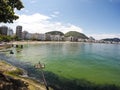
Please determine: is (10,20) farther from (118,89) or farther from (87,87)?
(118,89)

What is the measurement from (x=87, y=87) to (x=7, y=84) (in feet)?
45.5

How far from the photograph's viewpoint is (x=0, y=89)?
16812 mm

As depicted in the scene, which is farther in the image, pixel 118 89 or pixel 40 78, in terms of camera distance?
pixel 40 78

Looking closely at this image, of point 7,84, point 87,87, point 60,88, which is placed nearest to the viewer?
point 7,84

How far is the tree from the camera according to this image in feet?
57.8

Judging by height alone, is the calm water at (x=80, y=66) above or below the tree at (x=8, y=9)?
below

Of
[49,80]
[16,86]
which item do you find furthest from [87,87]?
[16,86]

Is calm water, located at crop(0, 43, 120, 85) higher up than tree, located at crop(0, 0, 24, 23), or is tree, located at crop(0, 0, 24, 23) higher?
tree, located at crop(0, 0, 24, 23)

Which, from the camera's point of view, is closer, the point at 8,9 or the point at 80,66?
the point at 8,9

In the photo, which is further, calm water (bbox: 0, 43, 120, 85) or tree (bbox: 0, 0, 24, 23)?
calm water (bbox: 0, 43, 120, 85)

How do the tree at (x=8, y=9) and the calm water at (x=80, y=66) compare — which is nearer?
the tree at (x=8, y=9)

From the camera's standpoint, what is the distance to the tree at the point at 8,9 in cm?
1761

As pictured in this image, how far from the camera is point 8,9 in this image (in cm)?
1770

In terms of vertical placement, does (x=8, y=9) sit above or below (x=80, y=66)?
above
